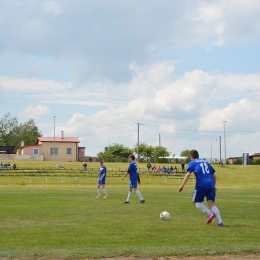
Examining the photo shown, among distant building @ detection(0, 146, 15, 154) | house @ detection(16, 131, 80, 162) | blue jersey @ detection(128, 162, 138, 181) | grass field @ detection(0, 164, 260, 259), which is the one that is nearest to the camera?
grass field @ detection(0, 164, 260, 259)

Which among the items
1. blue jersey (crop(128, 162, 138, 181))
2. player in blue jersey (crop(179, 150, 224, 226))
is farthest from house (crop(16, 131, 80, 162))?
player in blue jersey (crop(179, 150, 224, 226))

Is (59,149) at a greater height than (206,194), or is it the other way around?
(59,149)

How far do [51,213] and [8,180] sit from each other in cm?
4725

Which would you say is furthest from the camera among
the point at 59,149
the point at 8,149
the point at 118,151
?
the point at 118,151

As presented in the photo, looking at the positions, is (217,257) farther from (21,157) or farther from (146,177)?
(21,157)

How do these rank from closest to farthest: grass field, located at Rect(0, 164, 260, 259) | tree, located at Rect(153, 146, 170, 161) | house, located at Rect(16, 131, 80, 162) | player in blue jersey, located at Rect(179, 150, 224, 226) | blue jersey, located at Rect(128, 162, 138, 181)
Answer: grass field, located at Rect(0, 164, 260, 259) < player in blue jersey, located at Rect(179, 150, 224, 226) < blue jersey, located at Rect(128, 162, 138, 181) < house, located at Rect(16, 131, 80, 162) < tree, located at Rect(153, 146, 170, 161)

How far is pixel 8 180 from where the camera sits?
2464 inches

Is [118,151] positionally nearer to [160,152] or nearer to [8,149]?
[160,152]

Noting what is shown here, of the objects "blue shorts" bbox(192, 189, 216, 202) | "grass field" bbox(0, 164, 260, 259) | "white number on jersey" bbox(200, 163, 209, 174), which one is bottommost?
"grass field" bbox(0, 164, 260, 259)

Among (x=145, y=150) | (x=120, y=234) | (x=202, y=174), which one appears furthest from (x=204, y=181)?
(x=145, y=150)

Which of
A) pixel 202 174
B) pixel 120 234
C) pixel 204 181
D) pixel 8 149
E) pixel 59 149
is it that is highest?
pixel 8 149

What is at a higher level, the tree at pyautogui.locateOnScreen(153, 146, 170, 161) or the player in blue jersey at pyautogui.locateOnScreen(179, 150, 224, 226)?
the tree at pyautogui.locateOnScreen(153, 146, 170, 161)

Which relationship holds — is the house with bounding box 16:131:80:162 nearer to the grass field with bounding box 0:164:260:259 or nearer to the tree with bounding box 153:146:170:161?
the tree with bounding box 153:146:170:161

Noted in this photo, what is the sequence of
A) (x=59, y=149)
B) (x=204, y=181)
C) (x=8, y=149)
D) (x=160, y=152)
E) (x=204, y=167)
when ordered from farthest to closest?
(x=160, y=152), (x=8, y=149), (x=59, y=149), (x=204, y=167), (x=204, y=181)
